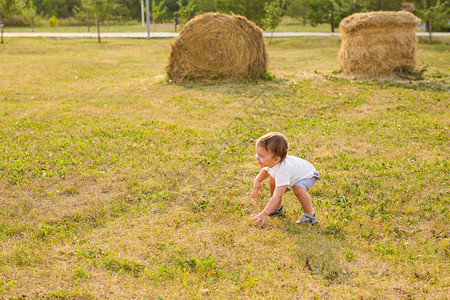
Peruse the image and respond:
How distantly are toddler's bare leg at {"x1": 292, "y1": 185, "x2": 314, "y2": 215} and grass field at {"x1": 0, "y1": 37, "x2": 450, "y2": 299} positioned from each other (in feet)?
0.61

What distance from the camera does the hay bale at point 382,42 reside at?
466 inches

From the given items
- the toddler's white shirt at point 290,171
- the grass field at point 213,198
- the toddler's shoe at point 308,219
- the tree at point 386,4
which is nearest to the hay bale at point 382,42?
the grass field at point 213,198

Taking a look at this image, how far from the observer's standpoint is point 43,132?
22.9 feet

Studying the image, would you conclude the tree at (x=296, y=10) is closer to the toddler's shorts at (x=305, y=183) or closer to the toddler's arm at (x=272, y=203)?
the toddler's shorts at (x=305, y=183)

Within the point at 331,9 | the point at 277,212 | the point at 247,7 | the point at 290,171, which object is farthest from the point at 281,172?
the point at 247,7

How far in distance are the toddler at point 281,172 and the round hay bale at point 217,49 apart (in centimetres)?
814

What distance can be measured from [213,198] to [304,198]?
3.89ft

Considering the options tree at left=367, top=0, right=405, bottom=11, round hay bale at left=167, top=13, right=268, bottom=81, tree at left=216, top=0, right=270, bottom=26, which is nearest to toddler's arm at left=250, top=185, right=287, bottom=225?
round hay bale at left=167, top=13, right=268, bottom=81

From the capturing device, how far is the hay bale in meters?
11.8

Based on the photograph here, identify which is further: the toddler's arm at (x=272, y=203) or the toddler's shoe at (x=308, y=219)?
the toddler's shoe at (x=308, y=219)

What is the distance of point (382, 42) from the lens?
12094mm

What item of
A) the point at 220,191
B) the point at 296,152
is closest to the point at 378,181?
the point at 296,152

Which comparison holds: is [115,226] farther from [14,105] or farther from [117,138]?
[14,105]

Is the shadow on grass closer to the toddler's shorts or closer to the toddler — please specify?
the toddler
